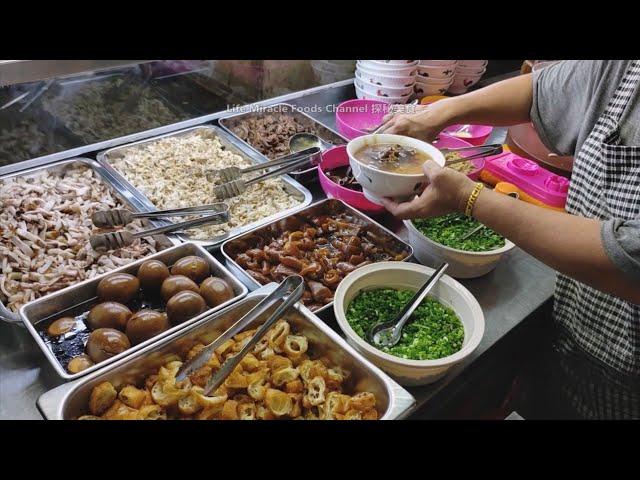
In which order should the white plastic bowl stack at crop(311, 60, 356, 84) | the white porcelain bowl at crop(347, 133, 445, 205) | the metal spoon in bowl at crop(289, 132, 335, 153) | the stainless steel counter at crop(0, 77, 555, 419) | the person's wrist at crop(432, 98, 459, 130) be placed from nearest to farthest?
1. the stainless steel counter at crop(0, 77, 555, 419)
2. the white porcelain bowl at crop(347, 133, 445, 205)
3. the person's wrist at crop(432, 98, 459, 130)
4. the metal spoon in bowl at crop(289, 132, 335, 153)
5. the white plastic bowl stack at crop(311, 60, 356, 84)

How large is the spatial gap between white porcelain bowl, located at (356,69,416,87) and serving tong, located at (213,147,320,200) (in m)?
0.83

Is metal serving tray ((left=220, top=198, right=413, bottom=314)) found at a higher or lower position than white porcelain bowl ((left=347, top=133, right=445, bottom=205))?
lower

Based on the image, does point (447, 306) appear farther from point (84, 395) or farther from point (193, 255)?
point (84, 395)

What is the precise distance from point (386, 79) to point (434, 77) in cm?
42

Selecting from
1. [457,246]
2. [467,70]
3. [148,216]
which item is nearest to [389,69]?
[467,70]

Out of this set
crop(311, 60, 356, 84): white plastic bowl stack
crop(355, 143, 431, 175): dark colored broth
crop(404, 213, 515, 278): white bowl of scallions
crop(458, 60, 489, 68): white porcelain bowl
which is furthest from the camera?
crop(458, 60, 489, 68): white porcelain bowl

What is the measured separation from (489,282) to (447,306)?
1.28 feet

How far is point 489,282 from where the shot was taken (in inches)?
84.2

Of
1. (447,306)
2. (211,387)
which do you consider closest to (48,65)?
(211,387)

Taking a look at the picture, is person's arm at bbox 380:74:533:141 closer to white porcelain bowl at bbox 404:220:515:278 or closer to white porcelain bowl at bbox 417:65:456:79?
white porcelain bowl at bbox 404:220:515:278

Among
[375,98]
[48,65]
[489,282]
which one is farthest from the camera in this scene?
[375,98]

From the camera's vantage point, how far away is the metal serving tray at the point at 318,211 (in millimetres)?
1929

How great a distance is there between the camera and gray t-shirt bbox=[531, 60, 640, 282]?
1.34m

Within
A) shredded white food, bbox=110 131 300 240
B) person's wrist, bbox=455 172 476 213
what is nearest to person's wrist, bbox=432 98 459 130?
person's wrist, bbox=455 172 476 213
